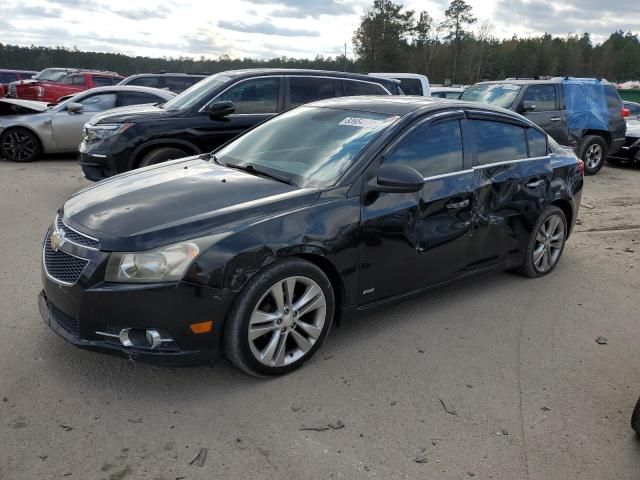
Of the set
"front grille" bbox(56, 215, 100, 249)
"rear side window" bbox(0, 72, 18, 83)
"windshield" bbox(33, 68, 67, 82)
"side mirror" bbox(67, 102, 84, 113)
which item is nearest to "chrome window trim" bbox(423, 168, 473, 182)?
"front grille" bbox(56, 215, 100, 249)

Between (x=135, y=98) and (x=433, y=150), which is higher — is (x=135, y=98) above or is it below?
above

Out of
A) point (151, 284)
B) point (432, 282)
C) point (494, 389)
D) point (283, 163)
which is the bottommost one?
point (494, 389)

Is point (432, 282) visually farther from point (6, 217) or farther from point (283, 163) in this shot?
point (6, 217)

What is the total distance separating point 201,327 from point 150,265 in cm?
43

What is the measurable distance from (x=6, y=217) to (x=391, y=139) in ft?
16.8

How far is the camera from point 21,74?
82.1 ft

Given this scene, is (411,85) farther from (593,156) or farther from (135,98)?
(135,98)

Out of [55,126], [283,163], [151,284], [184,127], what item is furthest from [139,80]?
[151,284]

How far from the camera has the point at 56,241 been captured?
333 centimetres

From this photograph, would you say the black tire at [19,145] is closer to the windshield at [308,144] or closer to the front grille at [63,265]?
the windshield at [308,144]

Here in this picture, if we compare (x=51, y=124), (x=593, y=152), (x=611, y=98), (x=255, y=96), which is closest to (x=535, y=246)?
(x=255, y=96)

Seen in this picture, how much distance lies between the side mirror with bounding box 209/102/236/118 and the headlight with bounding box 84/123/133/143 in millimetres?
1057

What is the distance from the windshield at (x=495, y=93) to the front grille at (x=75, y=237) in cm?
883

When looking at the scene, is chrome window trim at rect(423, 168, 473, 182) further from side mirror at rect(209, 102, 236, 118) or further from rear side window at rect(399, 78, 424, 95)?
rear side window at rect(399, 78, 424, 95)
